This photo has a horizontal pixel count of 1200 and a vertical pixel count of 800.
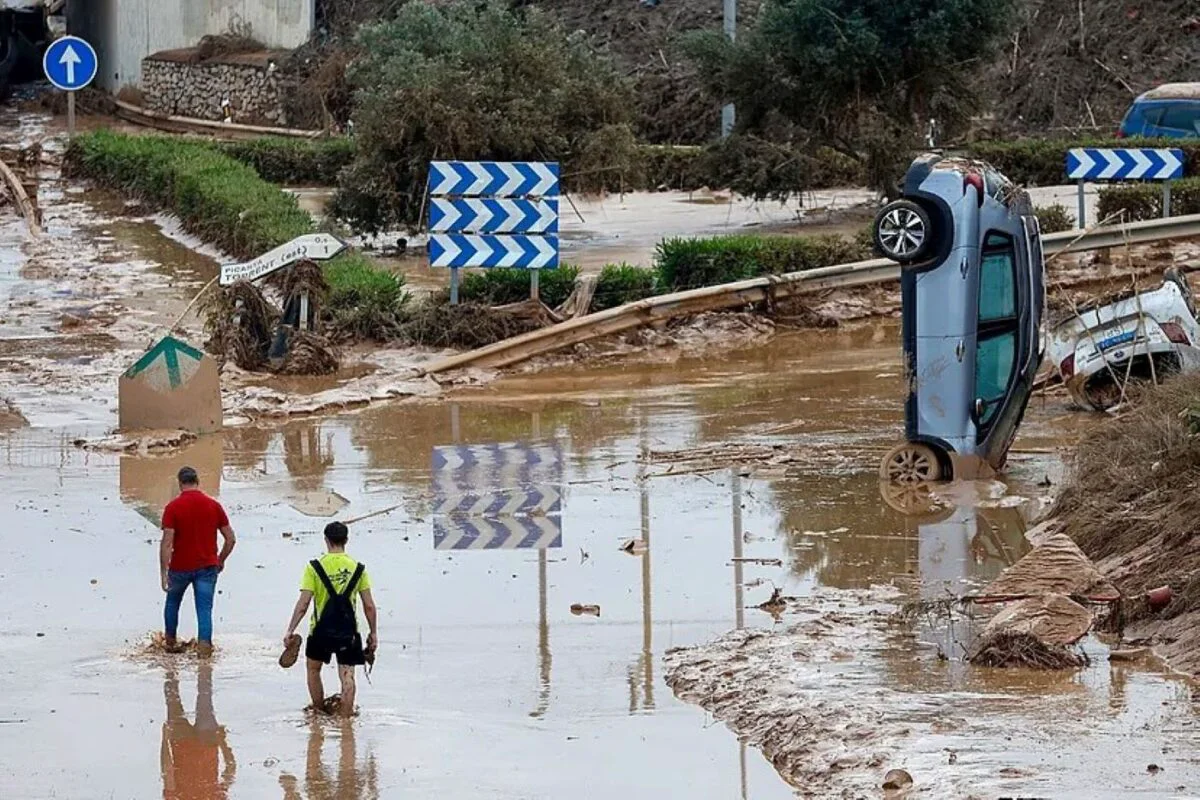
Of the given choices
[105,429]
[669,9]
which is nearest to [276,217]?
[105,429]

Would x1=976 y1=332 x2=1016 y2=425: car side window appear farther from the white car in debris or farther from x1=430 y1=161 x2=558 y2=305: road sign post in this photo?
x1=430 y1=161 x2=558 y2=305: road sign post

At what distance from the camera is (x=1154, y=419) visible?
14.2 meters

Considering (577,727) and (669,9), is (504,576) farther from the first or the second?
(669,9)

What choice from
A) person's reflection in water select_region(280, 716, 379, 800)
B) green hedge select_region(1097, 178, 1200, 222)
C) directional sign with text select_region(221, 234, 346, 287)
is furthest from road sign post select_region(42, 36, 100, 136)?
person's reflection in water select_region(280, 716, 379, 800)

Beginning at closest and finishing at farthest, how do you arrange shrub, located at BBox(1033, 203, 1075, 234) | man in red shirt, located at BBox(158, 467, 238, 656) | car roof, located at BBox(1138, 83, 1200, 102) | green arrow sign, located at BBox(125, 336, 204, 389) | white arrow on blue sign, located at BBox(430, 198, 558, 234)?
man in red shirt, located at BBox(158, 467, 238, 656), green arrow sign, located at BBox(125, 336, 204, 389), white arrow on blue sign, located at BBox(430, 198, 558, 234), shrub, located at BBox(1033, 203, 1075, 234), car roof, located at BBox(1138, 83, 1200, 102)

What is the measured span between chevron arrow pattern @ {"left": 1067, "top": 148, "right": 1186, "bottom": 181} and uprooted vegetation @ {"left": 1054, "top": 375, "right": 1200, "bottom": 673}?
38.2 ft

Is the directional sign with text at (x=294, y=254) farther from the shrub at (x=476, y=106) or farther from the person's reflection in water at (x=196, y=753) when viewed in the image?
the person's reflection in water at (x=196, y=753)

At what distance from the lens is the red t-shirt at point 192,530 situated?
1230 cm

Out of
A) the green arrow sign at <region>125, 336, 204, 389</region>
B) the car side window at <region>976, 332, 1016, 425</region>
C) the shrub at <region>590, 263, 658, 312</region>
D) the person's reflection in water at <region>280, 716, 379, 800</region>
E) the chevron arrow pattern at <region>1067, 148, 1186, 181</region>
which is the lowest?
the person's reflection in water at <region>280, 716, 379, 800</region>

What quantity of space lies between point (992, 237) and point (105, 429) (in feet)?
26.7

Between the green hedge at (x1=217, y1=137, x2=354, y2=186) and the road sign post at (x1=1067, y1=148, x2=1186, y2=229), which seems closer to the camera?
the road sign post at (x1=1067, y1=148, x2=1186, y2=229)

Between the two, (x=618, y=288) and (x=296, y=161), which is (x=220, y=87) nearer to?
(x=296, y=161)

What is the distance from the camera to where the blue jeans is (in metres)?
12.3

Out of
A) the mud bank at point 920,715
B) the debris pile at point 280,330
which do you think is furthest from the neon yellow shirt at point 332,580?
the debris pile at point 280,330
